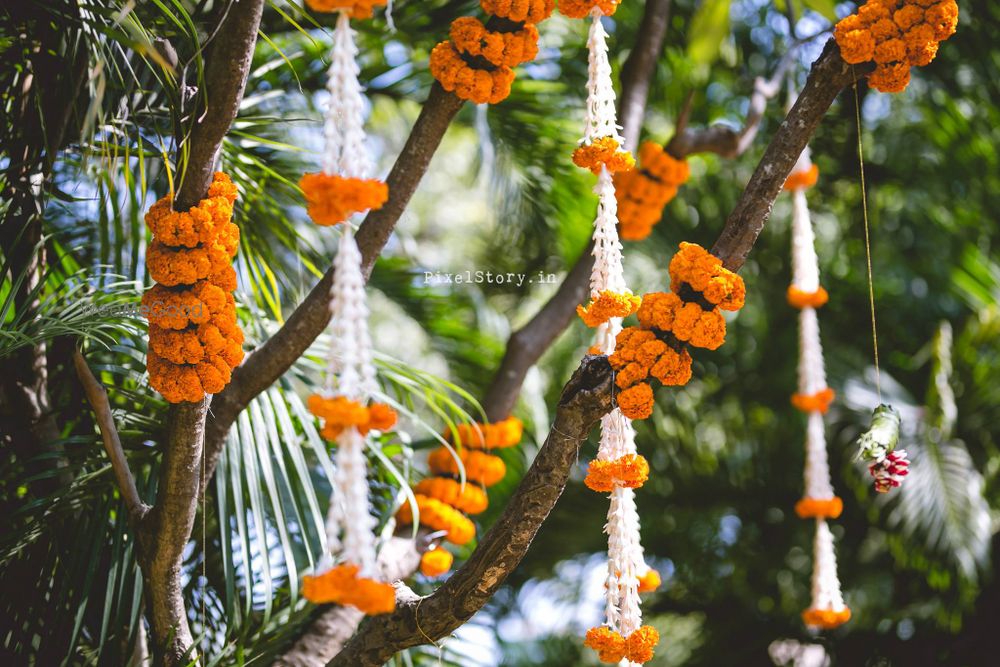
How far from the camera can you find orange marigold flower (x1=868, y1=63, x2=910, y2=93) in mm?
1694

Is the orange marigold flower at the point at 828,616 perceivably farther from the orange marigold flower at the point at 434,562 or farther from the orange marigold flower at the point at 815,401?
the orange marigold flower at the point at 434,562

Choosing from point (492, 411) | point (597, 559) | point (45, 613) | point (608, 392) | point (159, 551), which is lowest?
point (597, 559)

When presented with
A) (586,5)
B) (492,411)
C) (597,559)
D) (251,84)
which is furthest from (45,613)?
(597,559)

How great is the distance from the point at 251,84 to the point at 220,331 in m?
1.17

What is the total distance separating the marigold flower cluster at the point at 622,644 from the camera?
1627 mm

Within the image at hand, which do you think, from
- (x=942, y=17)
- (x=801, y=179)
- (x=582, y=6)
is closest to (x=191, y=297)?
(x=582, y=6)

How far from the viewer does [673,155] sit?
2.71m

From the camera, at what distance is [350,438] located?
128 cm

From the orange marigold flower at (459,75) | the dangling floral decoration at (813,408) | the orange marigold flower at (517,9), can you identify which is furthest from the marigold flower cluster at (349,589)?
the dangling floral decoration at (813,408)

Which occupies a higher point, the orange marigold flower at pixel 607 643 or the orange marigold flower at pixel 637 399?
the orange marigold flower at pixel 637 399

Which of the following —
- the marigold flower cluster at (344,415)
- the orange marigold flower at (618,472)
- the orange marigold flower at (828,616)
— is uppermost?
the marigold flower cluster at (344,415)

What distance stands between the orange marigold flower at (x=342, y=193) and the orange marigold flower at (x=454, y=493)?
1163mm

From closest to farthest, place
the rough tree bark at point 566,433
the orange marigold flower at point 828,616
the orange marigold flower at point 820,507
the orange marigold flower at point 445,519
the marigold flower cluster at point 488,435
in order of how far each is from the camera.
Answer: the rough tree bark at point 566,433 → the orange marigold flower at point 828,616 → the orange marigold flower at point 820,507 → the orange marigold flower at point 445,519 → the marigold flower cluster at point 488,435

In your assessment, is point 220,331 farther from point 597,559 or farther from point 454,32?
point 597,559
